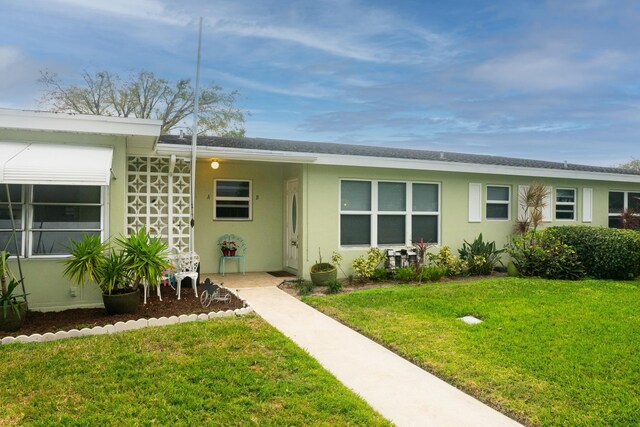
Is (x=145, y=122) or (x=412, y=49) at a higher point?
(x=412, y=49)

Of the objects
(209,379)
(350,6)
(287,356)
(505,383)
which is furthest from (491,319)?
(350,6)

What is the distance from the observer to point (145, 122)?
812 centimetres

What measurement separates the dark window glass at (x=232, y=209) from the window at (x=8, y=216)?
548cm

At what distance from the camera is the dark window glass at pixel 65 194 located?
7.89 metres

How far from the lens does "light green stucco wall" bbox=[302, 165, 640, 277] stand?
11.6 metres

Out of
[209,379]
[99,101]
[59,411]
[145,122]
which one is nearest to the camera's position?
[59,411]

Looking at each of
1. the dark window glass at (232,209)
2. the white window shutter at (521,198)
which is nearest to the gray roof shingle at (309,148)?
the white window shutter at (521,198)

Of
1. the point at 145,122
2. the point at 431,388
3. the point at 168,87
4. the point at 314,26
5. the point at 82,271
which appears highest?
the point at 168,87

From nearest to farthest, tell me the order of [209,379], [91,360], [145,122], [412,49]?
[209,379]
[91,360]
[145,122]
[412,49]

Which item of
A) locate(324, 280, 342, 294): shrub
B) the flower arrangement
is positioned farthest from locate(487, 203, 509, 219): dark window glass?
the flower arrangement

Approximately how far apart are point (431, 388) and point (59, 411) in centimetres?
380

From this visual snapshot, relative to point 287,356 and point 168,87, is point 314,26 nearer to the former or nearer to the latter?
point 287,356

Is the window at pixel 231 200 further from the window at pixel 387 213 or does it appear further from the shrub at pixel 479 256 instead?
the shrub at pixel 479 256

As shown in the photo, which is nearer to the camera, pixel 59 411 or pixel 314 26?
pixel 59 411
